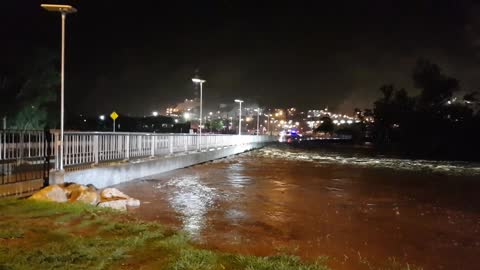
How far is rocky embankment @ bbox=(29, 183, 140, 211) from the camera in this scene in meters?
11.0

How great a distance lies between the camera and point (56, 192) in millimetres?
11078

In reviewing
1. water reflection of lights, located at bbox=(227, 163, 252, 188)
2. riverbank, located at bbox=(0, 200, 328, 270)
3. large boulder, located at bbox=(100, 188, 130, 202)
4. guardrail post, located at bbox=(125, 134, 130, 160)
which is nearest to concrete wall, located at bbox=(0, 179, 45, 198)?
riverbank, located at bbox=(0, 200, 328, 270)

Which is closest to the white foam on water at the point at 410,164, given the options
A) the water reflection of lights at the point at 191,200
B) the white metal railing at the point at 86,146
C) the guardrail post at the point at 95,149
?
the white metal railing at the point at 86,146

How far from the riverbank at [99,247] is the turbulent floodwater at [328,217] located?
82 centimetres

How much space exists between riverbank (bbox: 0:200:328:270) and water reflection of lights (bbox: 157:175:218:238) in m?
1.13

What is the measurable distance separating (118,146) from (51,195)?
658 cm

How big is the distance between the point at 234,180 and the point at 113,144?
5537mm

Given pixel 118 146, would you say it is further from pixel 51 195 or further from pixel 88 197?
pixel 51 195

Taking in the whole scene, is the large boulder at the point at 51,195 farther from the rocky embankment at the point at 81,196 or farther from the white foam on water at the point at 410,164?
the white foam on water at the point at 410,164

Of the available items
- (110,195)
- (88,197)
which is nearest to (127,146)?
(110,195)

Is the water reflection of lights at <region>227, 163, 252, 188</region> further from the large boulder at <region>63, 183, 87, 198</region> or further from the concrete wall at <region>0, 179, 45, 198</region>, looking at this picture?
the concrete wall at <region>0, 179, 45, 198</region>

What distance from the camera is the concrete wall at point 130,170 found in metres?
13.7

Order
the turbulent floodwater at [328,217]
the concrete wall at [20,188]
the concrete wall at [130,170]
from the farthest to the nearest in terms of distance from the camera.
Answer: the concrete wall at [130,170] < the concrete wall at [20,188] < the turbulent floodwater at [328,217]

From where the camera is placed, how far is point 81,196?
36.9 feet
